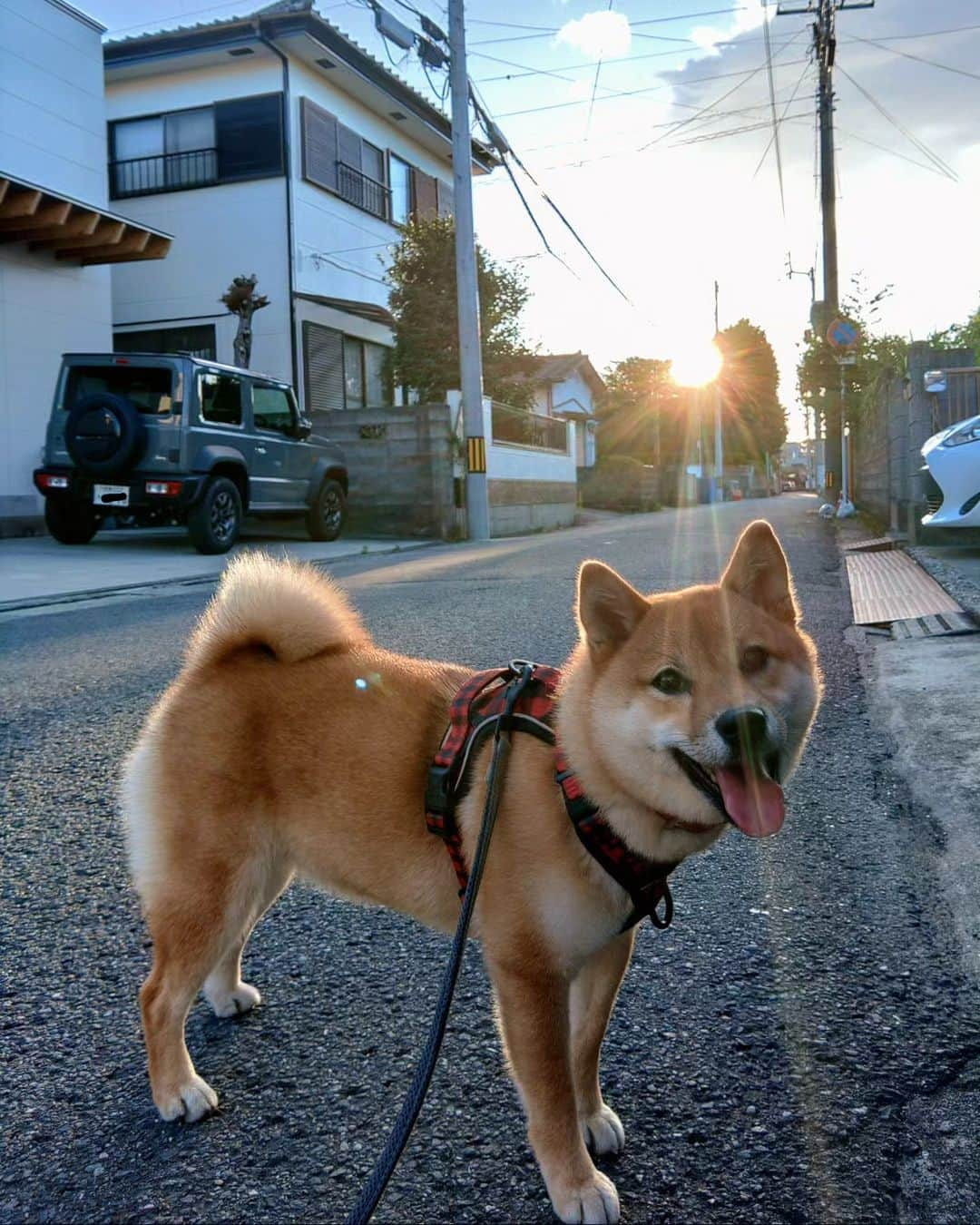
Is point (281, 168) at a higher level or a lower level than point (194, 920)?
higher

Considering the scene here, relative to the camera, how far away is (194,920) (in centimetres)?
194

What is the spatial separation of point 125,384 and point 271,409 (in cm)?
217

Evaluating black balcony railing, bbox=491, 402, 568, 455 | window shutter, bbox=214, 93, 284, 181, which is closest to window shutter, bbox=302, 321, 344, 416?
window shutter, bbox=214, 93, 284, 181

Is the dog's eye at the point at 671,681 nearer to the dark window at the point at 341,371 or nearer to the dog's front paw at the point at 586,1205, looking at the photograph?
the dog's front paw at the point at 586,1205

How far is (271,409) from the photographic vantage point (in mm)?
13922

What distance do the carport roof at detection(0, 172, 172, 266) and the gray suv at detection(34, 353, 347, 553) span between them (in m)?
2.80

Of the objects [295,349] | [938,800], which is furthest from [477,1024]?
[295,349]

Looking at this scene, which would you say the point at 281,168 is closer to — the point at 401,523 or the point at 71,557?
the point at 401,523

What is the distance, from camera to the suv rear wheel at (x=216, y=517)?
12.2m

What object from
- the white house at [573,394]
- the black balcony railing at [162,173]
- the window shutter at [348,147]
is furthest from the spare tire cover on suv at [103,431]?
the white house at [573,394]

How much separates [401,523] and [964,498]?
10479 mm

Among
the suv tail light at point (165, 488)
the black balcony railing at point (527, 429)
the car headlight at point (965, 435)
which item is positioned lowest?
the suv tail light at point (165, 488)

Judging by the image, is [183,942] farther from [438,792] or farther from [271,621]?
[271,621]

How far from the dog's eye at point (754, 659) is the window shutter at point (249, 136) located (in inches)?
763
